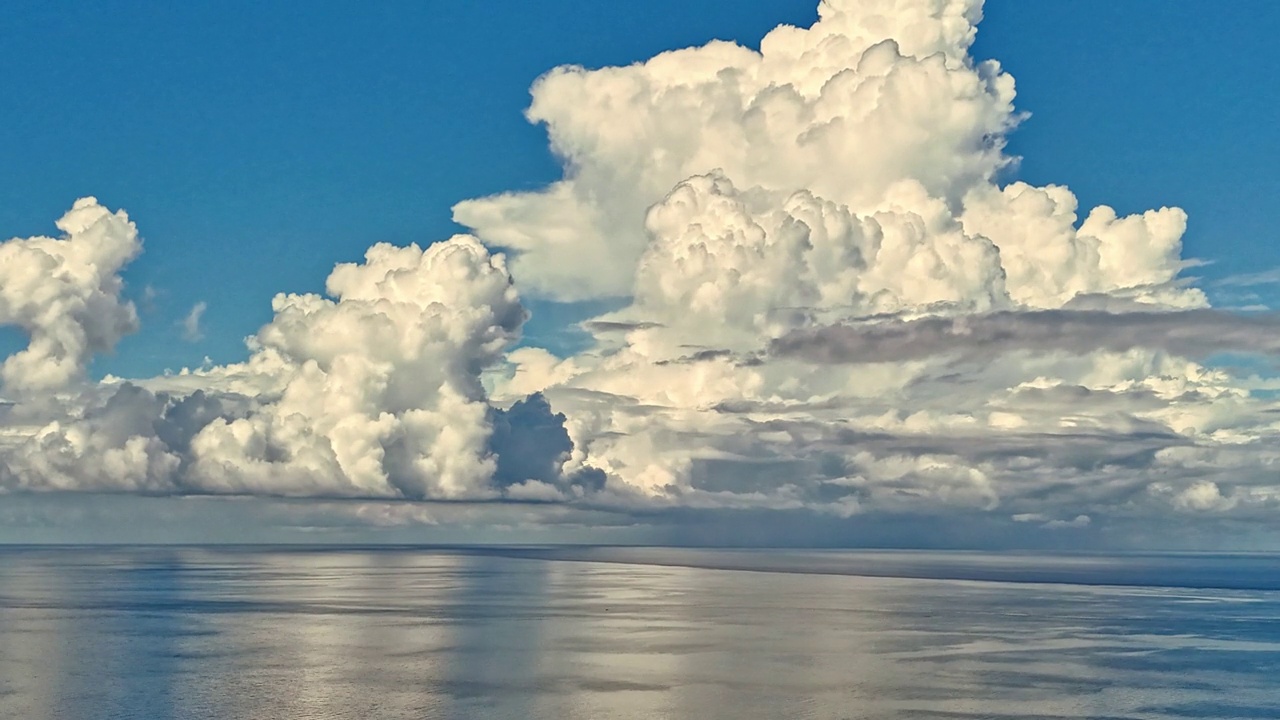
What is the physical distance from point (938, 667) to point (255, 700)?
4011 cm

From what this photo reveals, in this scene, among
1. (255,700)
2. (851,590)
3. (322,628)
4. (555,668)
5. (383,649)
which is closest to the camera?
(255,700)

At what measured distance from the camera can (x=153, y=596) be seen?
152000mm

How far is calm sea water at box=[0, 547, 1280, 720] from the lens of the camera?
2474 inches

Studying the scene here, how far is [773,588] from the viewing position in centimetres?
17488

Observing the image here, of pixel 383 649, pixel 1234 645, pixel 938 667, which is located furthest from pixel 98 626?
pixel 1234 645

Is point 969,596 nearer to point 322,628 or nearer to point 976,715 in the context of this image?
point 322,628

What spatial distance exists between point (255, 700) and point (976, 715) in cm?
3566

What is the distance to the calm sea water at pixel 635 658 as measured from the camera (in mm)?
62844

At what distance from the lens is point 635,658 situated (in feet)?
271

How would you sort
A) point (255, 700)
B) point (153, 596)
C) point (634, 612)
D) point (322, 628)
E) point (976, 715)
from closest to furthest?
point (976, 715) < point (255, 700) < point (322, 628) < point (634, 612) < point (153, 596)

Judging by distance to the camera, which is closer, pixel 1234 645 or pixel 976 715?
pixel 976 715

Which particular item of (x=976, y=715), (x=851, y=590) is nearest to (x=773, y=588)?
(x=851, y=590)

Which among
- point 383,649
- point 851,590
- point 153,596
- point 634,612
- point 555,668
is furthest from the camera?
point 851,590

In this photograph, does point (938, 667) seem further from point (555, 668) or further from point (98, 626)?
point (98, 626)
